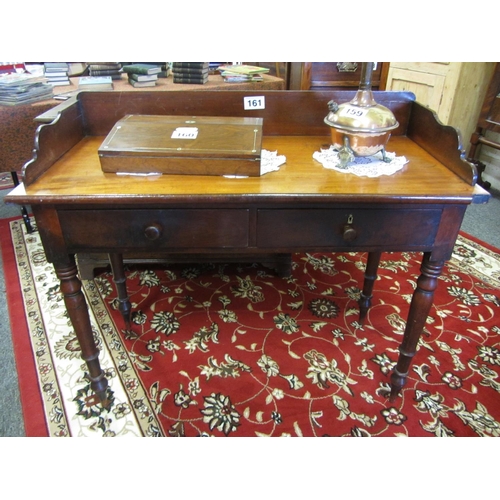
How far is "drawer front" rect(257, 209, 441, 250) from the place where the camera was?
3.47ft

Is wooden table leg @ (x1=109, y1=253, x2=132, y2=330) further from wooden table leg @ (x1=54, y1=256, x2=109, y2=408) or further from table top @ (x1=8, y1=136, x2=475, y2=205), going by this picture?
table top @ (x1=8, y1=136, x2=475, y2=205)

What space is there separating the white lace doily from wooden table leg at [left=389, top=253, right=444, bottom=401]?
277 millimetres

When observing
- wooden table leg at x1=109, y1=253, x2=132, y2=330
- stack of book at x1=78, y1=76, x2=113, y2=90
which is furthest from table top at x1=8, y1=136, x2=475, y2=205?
stack of book at x1=78, y1=76, x2=113, y2=90

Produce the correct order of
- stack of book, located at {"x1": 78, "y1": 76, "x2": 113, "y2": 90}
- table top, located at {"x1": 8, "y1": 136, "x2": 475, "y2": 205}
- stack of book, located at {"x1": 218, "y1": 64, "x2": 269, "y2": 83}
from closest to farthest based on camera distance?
table top, located at {"x1": 8, "y1": 136, "x2": 475, "y2": 205} → stack of book, located at {"x1": 78, "y1": 76, "x2": 113, "y2": 90} → stack of book, located at {"x1": 218, "y1": 64, "x2": 269, "y2": 83}

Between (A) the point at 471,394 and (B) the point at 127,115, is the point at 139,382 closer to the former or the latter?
(B) the point at 127,115

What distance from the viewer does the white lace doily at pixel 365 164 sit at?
45.0 inches

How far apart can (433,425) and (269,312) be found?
2.64ft

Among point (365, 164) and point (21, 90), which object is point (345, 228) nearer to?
point (365, 164)

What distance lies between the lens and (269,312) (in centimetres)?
187

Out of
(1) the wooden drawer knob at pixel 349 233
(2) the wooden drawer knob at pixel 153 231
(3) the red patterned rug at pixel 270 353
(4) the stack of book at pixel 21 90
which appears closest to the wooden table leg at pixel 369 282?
(3) the red patterned rug at pixel 270 353

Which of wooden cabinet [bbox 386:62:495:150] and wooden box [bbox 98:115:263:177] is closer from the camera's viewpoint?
wooden box [bbox 98:115:263:177]

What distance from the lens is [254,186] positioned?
1052 mm

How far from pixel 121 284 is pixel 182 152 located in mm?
806

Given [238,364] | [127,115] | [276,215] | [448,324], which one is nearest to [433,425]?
[448,324]
